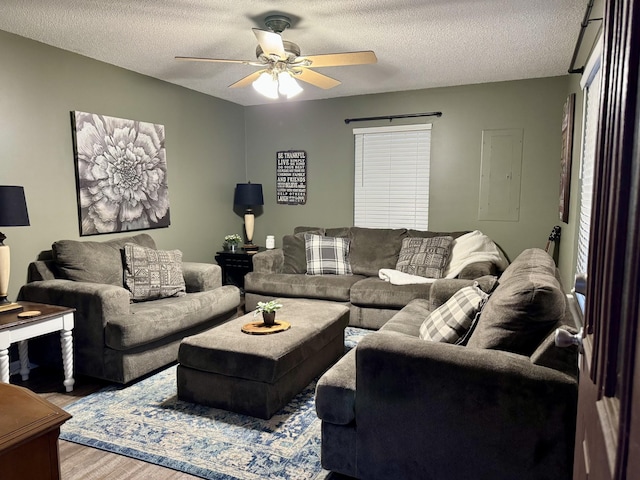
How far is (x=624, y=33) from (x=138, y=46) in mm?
3631

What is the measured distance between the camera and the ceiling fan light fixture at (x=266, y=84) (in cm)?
312

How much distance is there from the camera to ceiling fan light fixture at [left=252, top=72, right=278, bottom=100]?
3.12m

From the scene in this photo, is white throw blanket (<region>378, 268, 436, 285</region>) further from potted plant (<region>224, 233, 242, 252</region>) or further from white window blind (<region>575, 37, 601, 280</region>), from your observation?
potted plant (<region>224, 233, 242, 252</region>)

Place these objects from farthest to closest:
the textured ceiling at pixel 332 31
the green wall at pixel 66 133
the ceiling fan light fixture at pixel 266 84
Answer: the green wall at pixel 66 133 < the ceiling fan light fixture at pixel 266 84 < the textured ceiling at pixel 332 31

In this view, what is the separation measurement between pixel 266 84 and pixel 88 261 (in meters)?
1.91

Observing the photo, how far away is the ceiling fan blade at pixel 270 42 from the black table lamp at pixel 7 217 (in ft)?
5.99

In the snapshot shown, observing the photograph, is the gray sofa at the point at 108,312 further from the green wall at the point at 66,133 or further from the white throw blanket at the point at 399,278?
the white throw blanket at the point at 399,278

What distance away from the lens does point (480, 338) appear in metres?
1.88

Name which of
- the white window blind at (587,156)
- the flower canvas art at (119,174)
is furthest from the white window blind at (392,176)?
the flower canvas art at (119,174)

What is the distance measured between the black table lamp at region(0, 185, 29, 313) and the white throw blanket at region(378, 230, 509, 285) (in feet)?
9.83

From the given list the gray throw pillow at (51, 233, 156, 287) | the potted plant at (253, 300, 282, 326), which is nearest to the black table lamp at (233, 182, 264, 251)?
the gray throw pillow at (51, 233, 156, 287)

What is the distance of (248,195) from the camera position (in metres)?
5.46

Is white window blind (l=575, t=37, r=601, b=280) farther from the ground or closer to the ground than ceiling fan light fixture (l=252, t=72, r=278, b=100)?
closer to the ground

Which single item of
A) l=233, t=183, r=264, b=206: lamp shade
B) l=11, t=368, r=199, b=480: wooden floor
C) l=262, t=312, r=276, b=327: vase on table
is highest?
l=233, t=183, r=264, b=206: lamp shade
